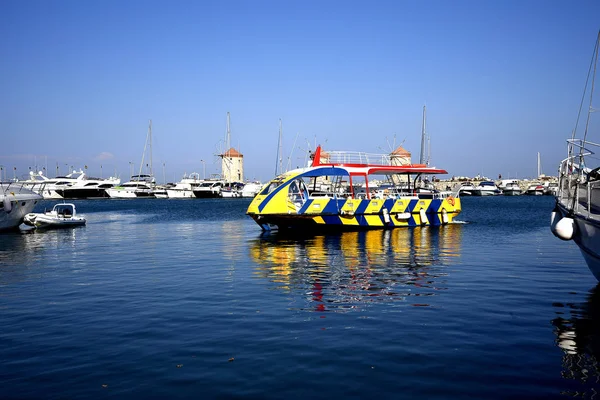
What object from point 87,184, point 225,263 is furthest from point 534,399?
point 87,184

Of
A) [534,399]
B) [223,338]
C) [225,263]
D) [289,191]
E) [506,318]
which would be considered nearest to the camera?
[534,399]

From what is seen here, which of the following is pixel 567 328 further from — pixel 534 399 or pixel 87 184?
pixel 87 184

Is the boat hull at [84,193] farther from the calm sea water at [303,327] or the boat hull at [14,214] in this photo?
the calm sea water at [303,327]

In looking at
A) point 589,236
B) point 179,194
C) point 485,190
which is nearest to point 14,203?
point 589,236

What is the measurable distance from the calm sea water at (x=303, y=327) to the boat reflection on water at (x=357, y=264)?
0.10 m

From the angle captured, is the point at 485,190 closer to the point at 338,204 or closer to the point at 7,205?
the point at 338,204

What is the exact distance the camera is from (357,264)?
19.3 m

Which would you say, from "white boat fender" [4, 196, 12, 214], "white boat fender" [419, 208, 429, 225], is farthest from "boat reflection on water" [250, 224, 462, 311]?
"white boat fender" [4, 196, 12, 214]

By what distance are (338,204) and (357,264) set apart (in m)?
12.8

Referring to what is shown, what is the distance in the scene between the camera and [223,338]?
32.2 ft

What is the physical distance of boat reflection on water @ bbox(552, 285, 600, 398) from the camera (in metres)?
7.52

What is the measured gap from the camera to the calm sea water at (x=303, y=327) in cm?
757

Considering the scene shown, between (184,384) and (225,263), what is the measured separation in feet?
42.2

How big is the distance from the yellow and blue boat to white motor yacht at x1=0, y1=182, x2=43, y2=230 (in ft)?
61.8
